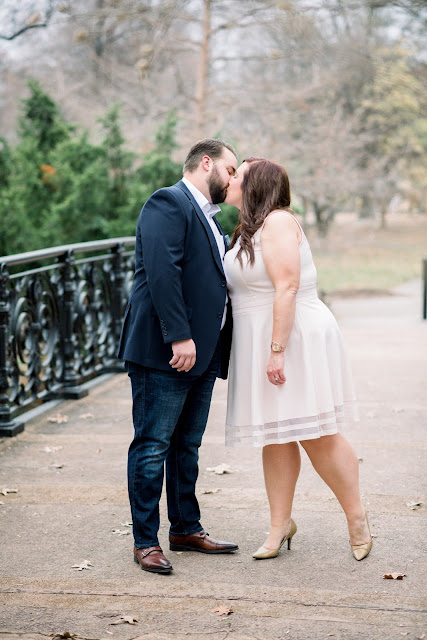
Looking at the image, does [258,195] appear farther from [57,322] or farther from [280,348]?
[57,322]

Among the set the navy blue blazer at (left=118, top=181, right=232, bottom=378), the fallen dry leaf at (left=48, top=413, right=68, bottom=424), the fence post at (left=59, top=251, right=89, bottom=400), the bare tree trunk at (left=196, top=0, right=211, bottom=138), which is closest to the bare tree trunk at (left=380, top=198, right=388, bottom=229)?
the bare tree trunk at (left=196, top=0, right=211, bottom=138)

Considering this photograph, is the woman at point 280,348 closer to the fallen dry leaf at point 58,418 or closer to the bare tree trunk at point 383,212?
the fallen dry leaf at point 58,418

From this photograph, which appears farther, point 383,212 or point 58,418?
point 383,212

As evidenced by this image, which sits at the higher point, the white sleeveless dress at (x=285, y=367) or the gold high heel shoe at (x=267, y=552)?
the white sleeveless dress at (x=285, y=367)

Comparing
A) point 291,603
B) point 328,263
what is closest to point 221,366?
point 291,603

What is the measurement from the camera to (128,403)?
7.25 metres

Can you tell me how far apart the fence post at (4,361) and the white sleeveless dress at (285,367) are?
260cm

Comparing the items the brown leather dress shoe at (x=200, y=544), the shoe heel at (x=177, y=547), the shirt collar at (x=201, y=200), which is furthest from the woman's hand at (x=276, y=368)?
Answer: the shoe heel at (x=177, y=547)

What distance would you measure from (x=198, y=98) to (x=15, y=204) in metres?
7.11

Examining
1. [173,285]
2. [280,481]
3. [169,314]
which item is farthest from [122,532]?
[173,285]

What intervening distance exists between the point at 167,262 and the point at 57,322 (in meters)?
3.97

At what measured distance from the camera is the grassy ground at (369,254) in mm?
24195

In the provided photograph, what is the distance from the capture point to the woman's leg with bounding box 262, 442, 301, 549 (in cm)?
404

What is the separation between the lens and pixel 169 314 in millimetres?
3660
